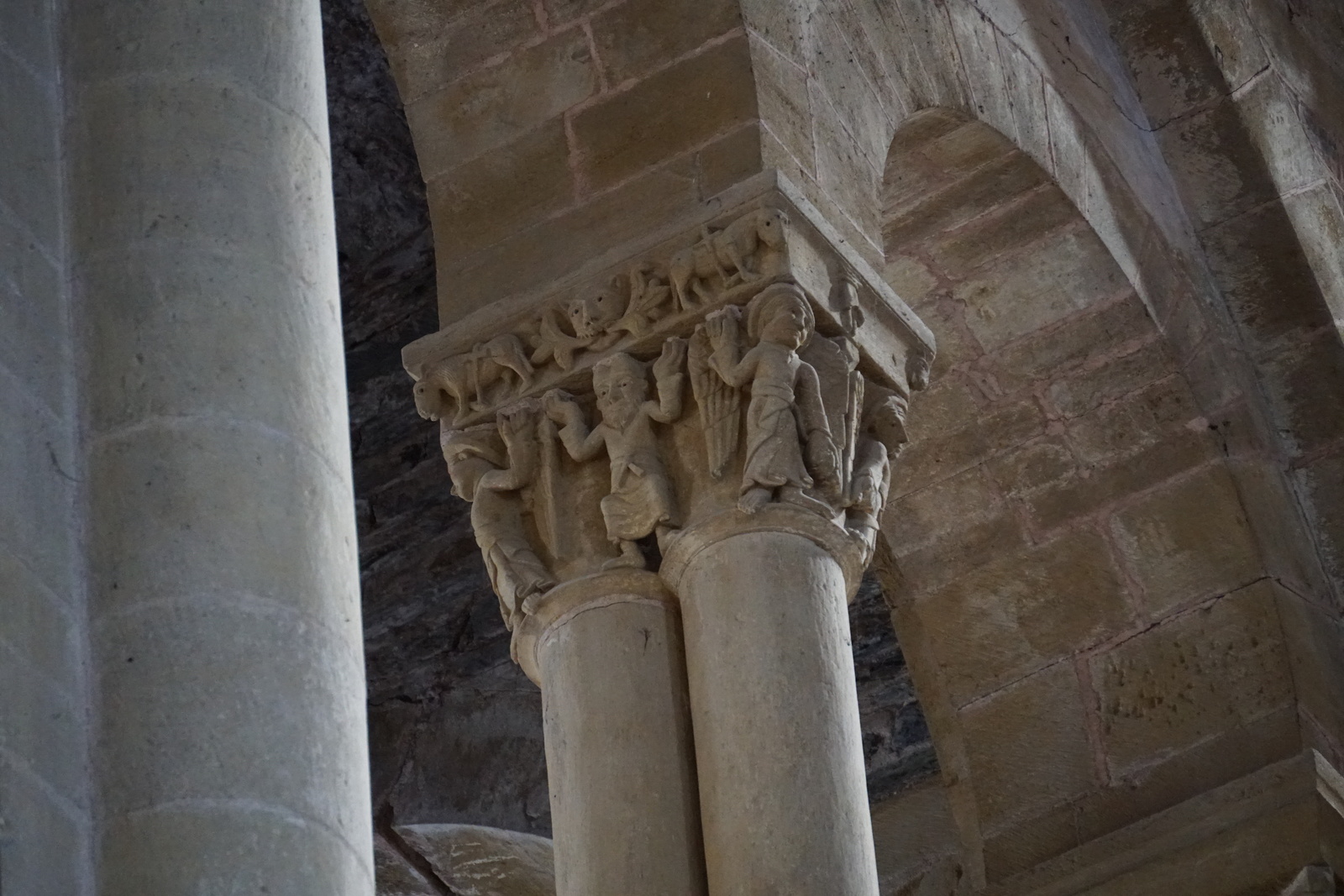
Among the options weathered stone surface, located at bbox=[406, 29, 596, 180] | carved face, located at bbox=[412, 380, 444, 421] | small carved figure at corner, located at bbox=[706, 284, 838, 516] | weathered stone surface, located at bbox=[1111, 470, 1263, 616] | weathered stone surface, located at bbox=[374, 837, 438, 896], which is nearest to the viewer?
small carved figure at corner, located at bbox=[706, 284, 838, 516]

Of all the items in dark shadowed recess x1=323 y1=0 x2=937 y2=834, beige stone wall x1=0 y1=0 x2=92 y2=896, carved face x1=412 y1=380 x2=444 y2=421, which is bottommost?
beige stone wall x1=0 y1=0 x2=92 y2=896

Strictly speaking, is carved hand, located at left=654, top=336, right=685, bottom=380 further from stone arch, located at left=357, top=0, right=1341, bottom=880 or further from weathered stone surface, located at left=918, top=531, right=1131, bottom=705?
A: weathered stone surface, located at left=918, top=531, right=1131, bottom=705

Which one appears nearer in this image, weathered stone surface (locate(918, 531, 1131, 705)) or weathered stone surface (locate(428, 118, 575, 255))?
weathered stone surface (locate(428, 118, 575, 255))

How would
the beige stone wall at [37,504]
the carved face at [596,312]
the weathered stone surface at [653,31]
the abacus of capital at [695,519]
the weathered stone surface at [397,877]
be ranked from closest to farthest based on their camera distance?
the beige stone wall at [37,504] → the abacus of capital at [695,519] → the carved face at [596,312] → the weathered stone surface at [653,31] → the weathered stone surface at [397,877]

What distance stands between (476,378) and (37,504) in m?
2.36

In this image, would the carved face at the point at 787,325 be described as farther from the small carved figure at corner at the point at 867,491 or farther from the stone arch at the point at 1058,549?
the stone arch at the point at 1058,549

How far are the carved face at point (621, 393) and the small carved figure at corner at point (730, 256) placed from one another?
155mm

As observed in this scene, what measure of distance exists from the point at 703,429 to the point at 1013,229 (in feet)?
6.27

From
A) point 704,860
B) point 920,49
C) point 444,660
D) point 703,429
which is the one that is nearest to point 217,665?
point 704,860

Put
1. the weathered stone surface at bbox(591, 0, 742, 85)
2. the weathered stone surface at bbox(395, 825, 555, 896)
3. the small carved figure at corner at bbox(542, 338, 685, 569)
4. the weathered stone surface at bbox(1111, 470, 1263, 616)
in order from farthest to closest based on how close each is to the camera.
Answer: the weathered stone surface at bbox(395, 825, 555, 896) → the weathered stone surface at bbox(1111, 470, 1263, 616) → the weathered stone surface at bbox(591, 0, 742, 85) → the small carved figure at corner at bbox(542, 338, 685, 569)

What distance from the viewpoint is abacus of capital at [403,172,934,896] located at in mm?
3873

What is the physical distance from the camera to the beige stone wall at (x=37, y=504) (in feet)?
6.57

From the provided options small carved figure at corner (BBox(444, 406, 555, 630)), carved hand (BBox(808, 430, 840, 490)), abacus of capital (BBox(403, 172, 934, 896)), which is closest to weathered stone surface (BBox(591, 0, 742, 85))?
abacus of capital (BBox(403, 172, 934, 896))

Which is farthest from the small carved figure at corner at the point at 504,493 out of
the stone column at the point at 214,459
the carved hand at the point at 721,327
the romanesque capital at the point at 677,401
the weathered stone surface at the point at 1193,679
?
the weathered stone surface at the point at 1193,679
